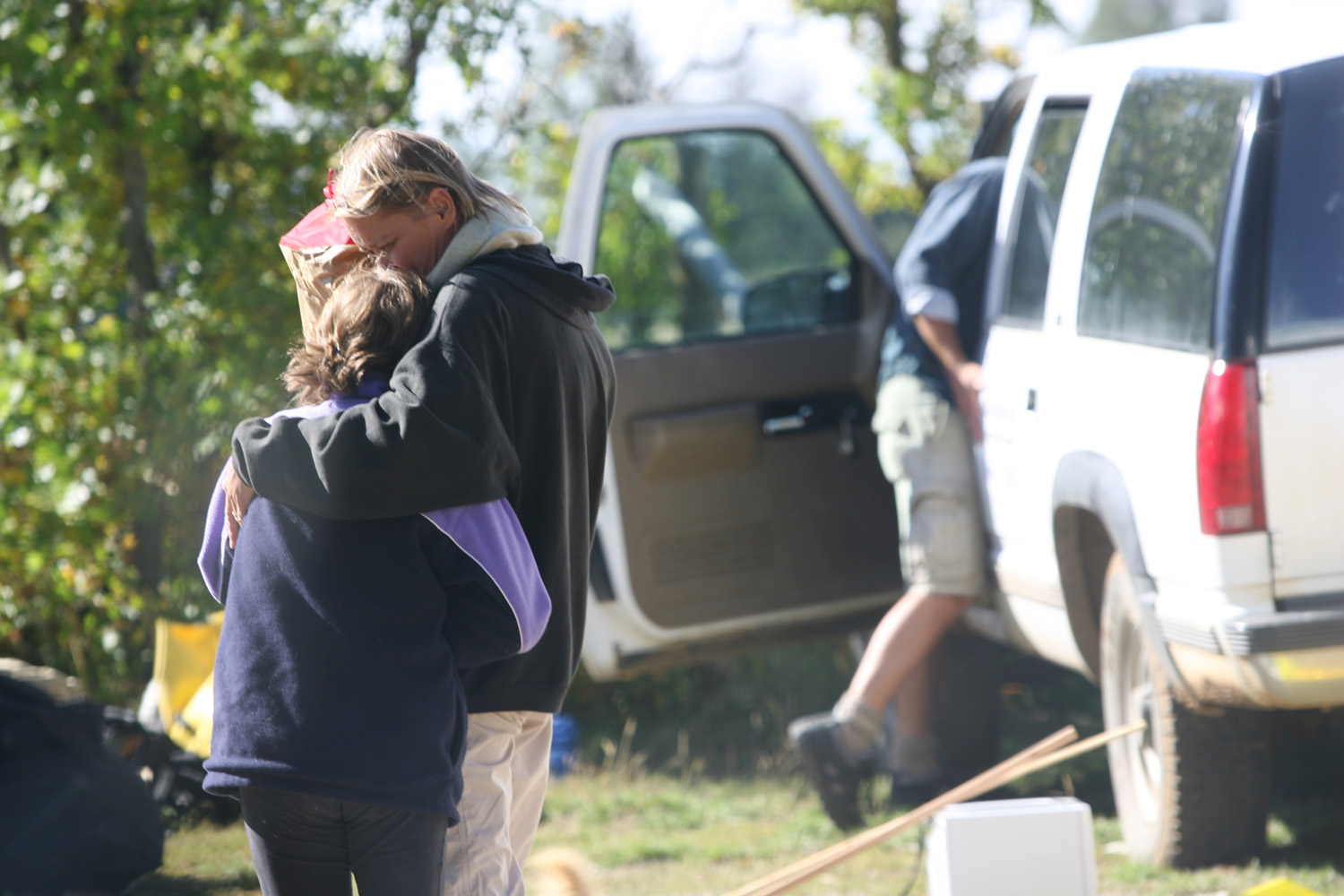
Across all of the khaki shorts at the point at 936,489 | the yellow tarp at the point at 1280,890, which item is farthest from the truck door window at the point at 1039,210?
the yellow tarp at the point at 1280,890

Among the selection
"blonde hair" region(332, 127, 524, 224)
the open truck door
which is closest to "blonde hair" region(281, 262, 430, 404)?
"blonde hair" region(332, 127, 524, 224)

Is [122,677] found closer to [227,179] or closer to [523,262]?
[227,179]

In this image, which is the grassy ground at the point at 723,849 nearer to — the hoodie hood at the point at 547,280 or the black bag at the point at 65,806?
the black bag at the point at 65,806

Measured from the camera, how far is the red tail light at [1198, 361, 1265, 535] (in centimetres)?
296

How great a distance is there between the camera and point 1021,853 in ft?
9.16

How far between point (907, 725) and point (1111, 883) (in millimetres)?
1104

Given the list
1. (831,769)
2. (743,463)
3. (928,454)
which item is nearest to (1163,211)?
(928,454)

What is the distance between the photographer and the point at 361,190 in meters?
2.05

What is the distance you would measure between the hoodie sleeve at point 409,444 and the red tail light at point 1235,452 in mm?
1745

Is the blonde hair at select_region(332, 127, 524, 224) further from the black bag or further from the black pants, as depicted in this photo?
the black bag

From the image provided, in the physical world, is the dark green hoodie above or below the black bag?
above

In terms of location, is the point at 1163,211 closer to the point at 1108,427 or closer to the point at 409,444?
the point at 1108,427

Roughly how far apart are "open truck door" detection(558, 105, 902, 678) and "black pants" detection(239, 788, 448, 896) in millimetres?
2497

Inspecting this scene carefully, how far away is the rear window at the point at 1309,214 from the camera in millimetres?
2975
